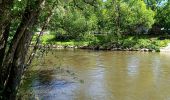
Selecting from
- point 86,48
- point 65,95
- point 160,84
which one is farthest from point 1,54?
point 86,48

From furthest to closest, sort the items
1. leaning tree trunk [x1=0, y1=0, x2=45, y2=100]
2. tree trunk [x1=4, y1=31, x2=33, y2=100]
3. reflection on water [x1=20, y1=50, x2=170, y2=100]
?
reflection on water [x1=20, y1=50, x2=170, y2=100] < tree trunk [x1=4, y1=31, x2=33, y2=100] < leaning tree trunk [x1=0, y1=0, x2=45, y2=100]

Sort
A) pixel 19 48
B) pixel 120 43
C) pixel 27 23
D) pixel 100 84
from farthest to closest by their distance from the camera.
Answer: pixel 120 43 → pixel 100 84 → pixel 19 48 → pixel 27 23

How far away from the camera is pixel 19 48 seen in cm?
1149

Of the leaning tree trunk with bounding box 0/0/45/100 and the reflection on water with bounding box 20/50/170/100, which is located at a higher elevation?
the leaning tree trunk with bounding box 0/0/45/100

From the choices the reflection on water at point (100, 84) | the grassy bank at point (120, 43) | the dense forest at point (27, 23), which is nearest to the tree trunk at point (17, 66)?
the dense forest at point (27, 23)

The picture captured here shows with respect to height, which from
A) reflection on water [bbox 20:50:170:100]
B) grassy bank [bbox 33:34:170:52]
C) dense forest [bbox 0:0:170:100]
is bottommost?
reflection on water [bbox 20:50:170:100]

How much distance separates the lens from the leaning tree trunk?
11.2m

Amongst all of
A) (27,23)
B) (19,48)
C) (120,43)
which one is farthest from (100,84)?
(120,43)

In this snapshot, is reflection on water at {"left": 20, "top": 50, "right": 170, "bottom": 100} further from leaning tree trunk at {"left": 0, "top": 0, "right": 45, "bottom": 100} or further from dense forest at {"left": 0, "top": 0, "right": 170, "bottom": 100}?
leaning tree trunk at {"left": 0, "top": 0, "right": 45, "bottom": 100}

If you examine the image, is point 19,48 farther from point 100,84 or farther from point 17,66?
point 100,84

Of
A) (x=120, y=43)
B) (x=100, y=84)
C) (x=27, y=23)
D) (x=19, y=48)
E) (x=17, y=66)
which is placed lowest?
(x=100, y=84)

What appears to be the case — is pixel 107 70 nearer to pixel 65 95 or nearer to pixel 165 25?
pixel 65 95

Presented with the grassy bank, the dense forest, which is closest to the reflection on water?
the dense forest

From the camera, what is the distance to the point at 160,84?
2583 centimetres
